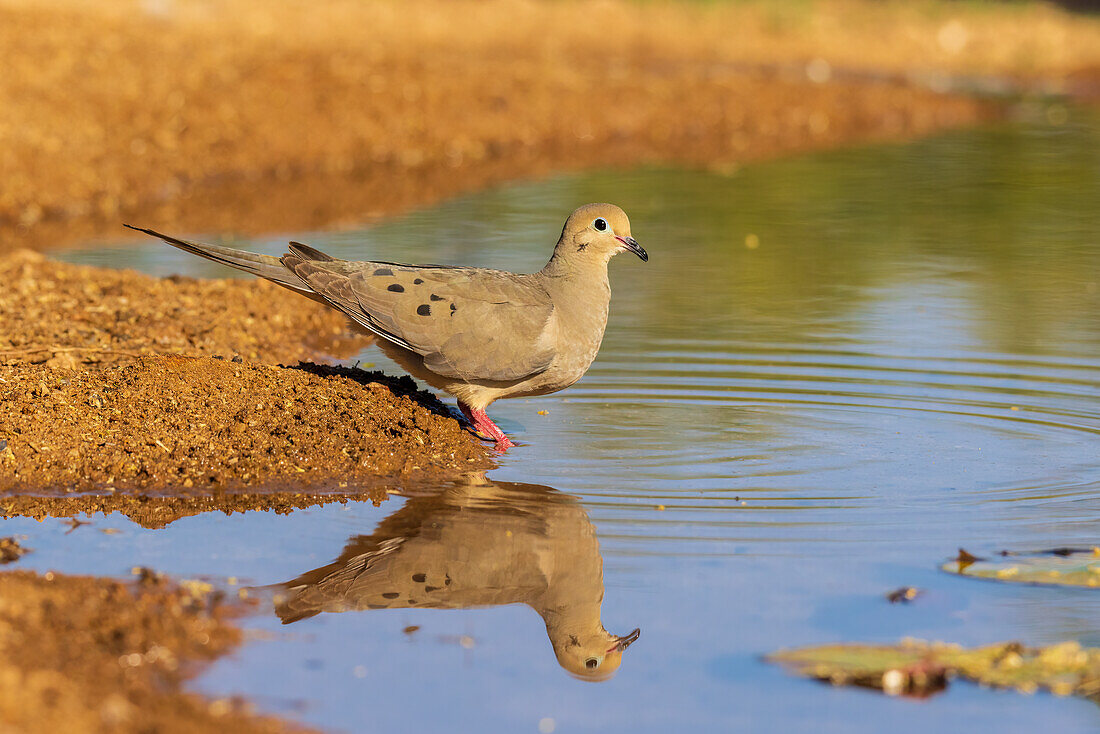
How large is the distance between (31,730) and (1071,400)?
19.1 ft

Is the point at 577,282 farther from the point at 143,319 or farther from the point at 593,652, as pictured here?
the point at 143,319

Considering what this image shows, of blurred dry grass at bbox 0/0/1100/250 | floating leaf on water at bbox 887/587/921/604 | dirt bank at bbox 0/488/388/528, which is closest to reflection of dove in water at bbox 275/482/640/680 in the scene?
dirt bank at bbox 0/488/388/528

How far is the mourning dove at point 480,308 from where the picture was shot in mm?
6668

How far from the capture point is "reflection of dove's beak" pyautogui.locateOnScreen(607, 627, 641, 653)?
184 inches

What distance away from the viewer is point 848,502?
6141 millimetres

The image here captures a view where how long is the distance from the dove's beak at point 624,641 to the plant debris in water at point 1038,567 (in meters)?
1.31

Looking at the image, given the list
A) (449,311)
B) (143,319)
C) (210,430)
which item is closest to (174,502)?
(210,430)

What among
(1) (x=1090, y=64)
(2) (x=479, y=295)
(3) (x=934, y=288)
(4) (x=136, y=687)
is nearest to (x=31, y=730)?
(4) (x=136, y=687)

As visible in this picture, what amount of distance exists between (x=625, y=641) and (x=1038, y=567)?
65.4 inches

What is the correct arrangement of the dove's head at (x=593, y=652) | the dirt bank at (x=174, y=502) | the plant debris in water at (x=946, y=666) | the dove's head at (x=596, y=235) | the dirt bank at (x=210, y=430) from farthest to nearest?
the dove's head at (x=596, y=235) → the dirt bank at (x=210, y=430) → the dirt bank at (x=174, y=502) → the dove's head at (x=593, y=652) → the plant debris in water at (x=946, y=666)

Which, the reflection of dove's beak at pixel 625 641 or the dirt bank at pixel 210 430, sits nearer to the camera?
the reflection of dove's beak at pixel 625 641

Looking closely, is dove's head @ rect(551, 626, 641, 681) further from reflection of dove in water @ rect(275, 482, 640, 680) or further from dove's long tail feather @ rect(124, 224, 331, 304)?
dove's long tail feather @ rect(124, 224, 331, 304)

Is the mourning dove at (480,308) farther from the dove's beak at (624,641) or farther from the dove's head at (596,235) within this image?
the dove's beak at (624,641)

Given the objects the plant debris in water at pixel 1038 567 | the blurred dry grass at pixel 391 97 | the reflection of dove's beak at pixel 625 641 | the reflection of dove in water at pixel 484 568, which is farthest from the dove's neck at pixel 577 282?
the blurred dry grass at pixel 391 97
